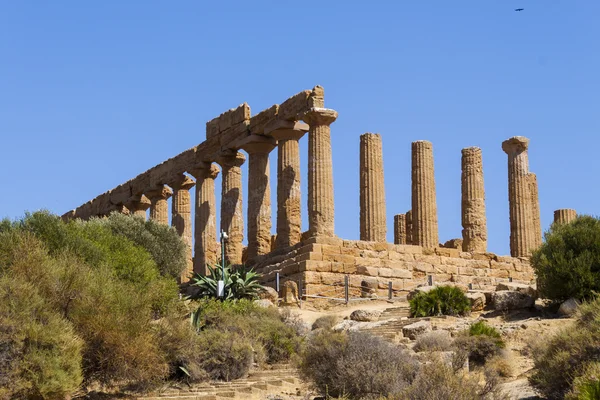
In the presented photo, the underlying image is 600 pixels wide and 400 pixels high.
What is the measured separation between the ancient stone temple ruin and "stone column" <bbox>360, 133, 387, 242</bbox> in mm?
36

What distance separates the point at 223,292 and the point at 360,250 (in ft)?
23.7

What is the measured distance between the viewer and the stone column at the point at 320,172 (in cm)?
3844

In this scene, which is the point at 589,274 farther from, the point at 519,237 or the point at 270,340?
the point at 519,237

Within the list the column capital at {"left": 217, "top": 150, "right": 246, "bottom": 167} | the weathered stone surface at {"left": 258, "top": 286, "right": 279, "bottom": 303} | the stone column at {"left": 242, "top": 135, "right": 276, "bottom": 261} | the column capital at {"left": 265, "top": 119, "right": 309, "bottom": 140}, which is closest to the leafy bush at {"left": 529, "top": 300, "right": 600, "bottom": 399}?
the weathered stone surface at {"left": 258, "top": 286, "right": 279, "bottom": 303}

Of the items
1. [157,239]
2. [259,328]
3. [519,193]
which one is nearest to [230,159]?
[157,239]

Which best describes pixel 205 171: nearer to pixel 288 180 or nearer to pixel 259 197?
pixel 259 197

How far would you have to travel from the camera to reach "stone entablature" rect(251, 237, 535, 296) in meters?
35.7

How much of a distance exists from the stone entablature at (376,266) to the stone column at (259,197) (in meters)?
1.75

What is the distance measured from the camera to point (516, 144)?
146ft

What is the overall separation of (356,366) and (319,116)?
19.2 metres

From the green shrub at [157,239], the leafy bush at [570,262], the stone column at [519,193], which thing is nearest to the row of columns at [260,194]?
the green shrub at [157,239]

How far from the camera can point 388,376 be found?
63.8ft

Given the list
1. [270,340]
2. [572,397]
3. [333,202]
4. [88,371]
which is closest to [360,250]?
[333,202]

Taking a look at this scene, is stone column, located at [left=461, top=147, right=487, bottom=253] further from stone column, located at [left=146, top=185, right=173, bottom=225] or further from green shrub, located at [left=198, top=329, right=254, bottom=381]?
green shrub, located at [left=198, top=329, right=254, bottom=381]
